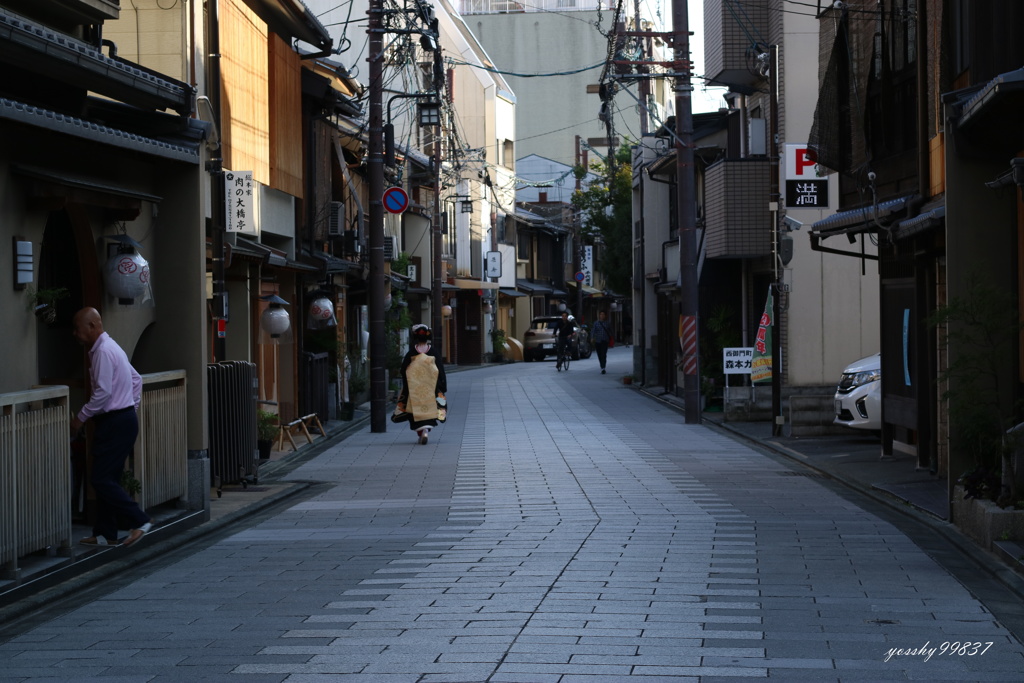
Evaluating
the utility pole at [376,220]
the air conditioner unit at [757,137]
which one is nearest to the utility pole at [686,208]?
the air conditioner unit at [757,137]

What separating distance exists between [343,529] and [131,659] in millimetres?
5319

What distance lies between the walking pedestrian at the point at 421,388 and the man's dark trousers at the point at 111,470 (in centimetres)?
1072

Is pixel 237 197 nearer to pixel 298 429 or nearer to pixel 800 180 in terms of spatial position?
pixel 298 429

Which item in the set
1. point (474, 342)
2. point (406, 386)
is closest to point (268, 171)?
point (406, 386)

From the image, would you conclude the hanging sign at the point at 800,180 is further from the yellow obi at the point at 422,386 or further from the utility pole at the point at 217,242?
the utility pole at the point at 217,242

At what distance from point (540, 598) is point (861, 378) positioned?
1298cm

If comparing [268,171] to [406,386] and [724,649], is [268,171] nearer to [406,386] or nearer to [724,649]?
[406,386]

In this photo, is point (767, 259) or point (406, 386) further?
point (767, 259)

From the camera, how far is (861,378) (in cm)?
2012

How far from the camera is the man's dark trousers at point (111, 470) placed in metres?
10.3

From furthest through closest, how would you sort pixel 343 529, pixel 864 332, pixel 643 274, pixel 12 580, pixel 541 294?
pixel 541 294 < pixel 643 274 < pixel 864 332 < pixel 343 529 < pixel 12 580

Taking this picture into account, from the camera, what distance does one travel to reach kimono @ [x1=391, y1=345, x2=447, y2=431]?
69.4 ft

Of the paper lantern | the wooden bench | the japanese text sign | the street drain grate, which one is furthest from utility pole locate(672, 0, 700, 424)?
the street drain grate

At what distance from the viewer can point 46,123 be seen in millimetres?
9477
